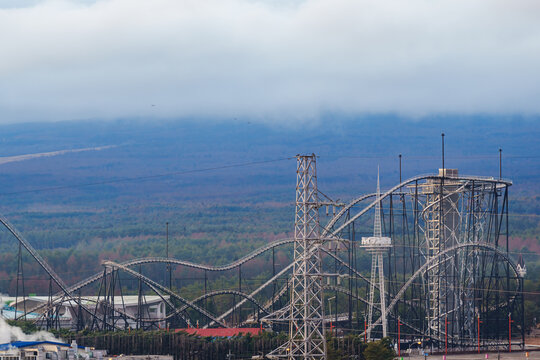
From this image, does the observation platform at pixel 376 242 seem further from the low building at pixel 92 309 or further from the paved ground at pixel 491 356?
the low building at pixel 92 309

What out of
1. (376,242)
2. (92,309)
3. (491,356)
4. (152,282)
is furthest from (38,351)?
(92,309)

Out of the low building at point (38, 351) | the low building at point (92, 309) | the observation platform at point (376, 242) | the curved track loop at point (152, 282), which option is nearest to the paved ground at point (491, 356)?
the observation platform at point (376, 242)

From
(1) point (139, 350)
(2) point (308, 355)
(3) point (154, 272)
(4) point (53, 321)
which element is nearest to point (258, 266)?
(3) point (154, 272)

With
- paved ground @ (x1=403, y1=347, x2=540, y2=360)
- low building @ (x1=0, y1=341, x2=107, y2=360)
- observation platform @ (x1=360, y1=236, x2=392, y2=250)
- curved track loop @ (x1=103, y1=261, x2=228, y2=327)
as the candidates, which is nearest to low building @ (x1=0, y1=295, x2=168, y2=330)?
curved track loop @ (x1=103, y1=261, x2=228, y2=327)

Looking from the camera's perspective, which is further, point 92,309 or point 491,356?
point 92,309

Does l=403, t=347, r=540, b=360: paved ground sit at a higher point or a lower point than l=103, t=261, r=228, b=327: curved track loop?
lower

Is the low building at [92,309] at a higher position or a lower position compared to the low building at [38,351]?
lower

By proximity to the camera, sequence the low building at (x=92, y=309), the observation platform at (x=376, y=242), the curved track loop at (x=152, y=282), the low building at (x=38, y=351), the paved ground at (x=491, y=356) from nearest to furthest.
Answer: the low building at (x=38, y=351), the paved ground at (x=491, y=356), the observation platform at (x=376, y=242), the curved track loop at (x=152, y=282), the low building at (x=92, y=309)

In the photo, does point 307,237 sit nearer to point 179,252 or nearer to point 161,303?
point 161,303

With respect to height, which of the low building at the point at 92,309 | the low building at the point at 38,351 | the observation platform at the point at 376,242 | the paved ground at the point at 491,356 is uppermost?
the observation platform at the point at 376,242

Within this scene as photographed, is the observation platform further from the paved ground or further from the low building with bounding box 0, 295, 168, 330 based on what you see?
the low building with bounding box 0, 295, 168, 330

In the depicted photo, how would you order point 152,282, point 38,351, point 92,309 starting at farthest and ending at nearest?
point 92,309 < point 152,282 < point 38,351

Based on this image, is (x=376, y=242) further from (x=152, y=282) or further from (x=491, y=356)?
(x=152, y=282)
